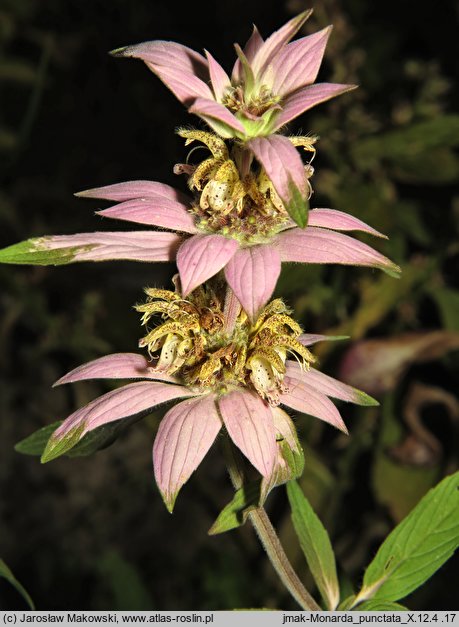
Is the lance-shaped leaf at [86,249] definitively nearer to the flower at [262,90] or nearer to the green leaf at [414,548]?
the flower at [262,90]

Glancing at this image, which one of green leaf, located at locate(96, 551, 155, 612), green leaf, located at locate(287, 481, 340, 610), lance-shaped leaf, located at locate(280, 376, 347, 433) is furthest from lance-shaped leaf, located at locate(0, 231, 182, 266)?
green leaf, located at locate(96, 551, 155, 612)

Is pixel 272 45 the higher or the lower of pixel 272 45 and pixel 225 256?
the higher

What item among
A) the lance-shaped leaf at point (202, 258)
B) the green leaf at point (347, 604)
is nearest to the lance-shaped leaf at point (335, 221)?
the lance-shaped leaf at point (202, 258)

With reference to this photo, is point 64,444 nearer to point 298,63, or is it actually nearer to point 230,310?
point 230,310

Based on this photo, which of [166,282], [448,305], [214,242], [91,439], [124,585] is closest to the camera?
[214,242]

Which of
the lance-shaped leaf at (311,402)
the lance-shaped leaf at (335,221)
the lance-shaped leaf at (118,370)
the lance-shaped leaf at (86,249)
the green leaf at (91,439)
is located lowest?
the lance-shaped leaf at (311,402)

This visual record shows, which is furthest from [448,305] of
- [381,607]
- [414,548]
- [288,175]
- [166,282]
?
[288,175]
